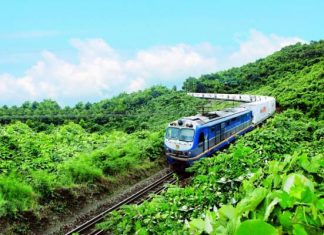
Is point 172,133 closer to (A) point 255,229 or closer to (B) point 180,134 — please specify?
(B) point 180,134

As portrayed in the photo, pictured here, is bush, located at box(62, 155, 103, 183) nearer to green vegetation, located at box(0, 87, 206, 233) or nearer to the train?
green vegetation, located at box(0, 87, 206, 233)

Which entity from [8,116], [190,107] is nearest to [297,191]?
[8,116]

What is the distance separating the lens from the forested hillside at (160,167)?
5.89 ft

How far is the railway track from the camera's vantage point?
1263 centimetres

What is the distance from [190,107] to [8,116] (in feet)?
67.4

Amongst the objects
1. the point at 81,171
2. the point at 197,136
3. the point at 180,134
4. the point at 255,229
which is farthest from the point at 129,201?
the point at 255,229

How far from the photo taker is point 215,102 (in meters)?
48.6

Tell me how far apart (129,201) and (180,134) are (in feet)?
13.0

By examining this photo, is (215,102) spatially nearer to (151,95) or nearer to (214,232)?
(151,95)

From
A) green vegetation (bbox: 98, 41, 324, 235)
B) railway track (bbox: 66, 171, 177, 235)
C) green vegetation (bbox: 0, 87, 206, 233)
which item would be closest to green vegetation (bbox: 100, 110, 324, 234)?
green vegetation (bbox: 98, 41, 324, 235)

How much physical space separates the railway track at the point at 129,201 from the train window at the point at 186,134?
77.4 inches

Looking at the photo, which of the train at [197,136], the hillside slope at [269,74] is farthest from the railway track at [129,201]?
the hillside slope at [269,74]

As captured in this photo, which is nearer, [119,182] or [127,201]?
[127,201]

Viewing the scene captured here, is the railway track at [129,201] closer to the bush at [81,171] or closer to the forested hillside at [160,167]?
the forested hillside at [160,167]
